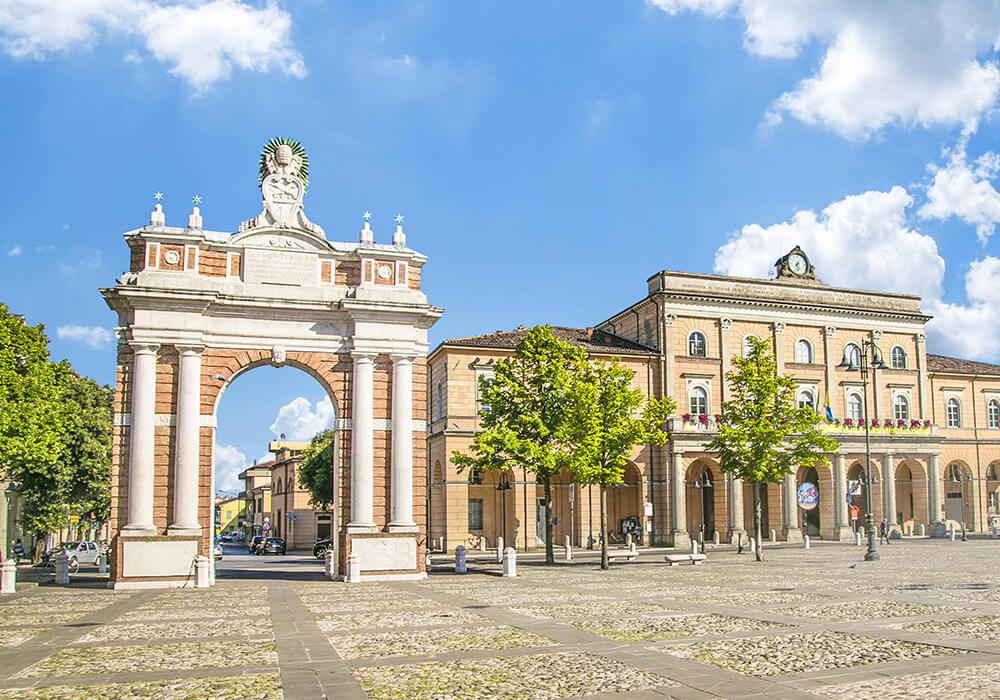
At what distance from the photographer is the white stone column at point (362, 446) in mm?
29094

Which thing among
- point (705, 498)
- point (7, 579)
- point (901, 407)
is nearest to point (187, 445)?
point (7, 579)

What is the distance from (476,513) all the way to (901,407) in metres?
30.9

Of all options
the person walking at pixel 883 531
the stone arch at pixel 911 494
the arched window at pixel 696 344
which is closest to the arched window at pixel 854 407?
the stone arch at pixel 911 494

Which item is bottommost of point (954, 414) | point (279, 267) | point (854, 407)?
point (954, 414)

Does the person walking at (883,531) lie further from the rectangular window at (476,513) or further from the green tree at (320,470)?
the green tree at (320,470)

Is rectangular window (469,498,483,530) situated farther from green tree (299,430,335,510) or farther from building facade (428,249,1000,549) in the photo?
green tree (299,430,335,510)

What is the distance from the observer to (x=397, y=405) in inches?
1176

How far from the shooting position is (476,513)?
53031 mm

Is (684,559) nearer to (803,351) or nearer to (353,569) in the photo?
(353,569)

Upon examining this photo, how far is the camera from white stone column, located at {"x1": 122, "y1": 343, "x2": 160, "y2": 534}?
1069 inches

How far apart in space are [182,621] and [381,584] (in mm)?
10400

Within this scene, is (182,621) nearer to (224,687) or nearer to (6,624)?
(6,624)

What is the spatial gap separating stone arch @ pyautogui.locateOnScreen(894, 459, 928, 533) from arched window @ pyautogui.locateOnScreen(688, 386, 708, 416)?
15.7 meters

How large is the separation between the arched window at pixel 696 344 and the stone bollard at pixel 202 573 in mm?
36189
